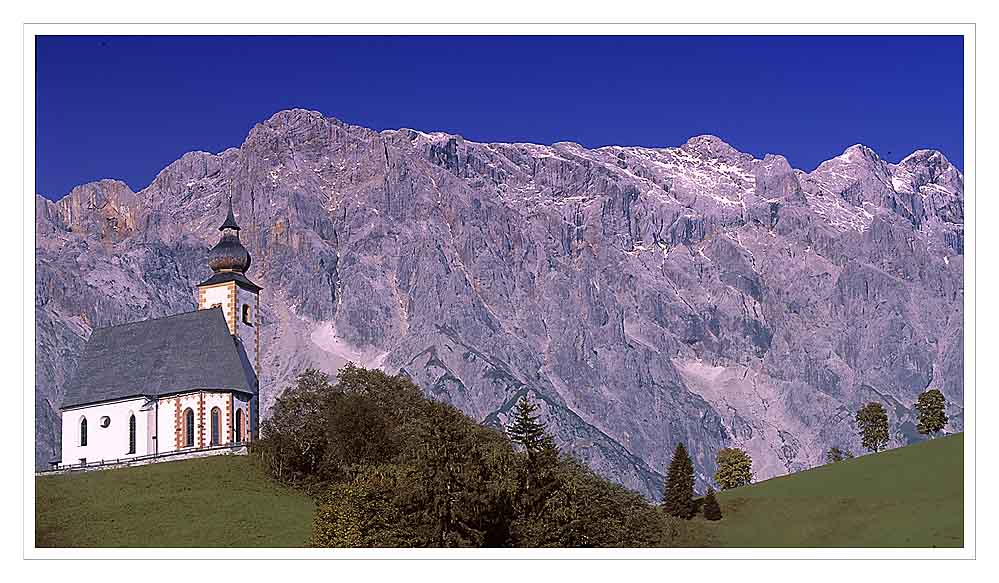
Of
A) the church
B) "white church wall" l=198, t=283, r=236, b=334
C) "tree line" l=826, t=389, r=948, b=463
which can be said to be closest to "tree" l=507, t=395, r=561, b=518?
the church

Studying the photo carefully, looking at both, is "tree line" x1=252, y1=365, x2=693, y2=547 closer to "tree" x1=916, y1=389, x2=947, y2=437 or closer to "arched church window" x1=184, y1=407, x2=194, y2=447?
"arched church window" x1=184, y1=407, x2=194, y2=447

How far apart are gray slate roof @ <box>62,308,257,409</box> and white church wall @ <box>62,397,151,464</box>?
29.8 inches

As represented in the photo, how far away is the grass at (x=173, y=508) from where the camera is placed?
73.2 metres

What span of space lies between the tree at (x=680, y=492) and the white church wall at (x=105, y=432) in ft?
138

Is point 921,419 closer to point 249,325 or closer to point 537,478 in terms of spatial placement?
point 249,325

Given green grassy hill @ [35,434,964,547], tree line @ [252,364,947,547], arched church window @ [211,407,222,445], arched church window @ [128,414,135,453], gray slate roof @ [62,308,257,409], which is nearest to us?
tree line @ [252,364,947,547]

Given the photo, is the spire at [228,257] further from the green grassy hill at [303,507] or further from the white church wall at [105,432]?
the green grassy hill at [303,507]

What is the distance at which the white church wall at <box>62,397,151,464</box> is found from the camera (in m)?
101

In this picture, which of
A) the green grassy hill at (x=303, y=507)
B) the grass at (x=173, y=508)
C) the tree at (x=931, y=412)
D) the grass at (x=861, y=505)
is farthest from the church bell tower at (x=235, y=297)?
the tree at (x=931, y=412)

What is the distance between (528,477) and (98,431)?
48712mm
